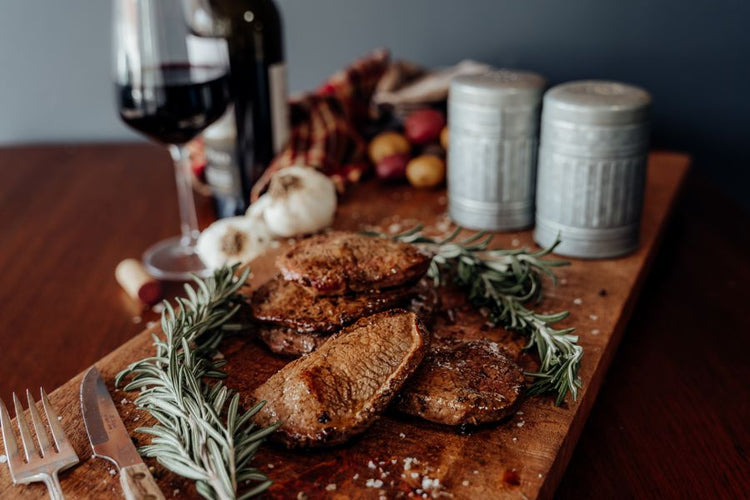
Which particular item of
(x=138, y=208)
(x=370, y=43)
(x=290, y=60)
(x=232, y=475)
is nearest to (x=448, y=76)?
(x=370, y=43)

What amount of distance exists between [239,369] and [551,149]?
0.67m

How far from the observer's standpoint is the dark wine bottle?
156 centimetres

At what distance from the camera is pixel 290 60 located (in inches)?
88.9

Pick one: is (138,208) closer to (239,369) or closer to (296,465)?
(239,369)

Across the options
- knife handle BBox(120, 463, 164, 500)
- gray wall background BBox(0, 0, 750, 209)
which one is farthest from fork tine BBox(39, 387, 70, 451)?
gray wall background BBox(0, 0, 750, 209)

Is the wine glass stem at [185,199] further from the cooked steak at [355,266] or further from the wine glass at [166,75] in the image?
the cooked steak at [355,266]

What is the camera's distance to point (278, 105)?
5.18ft

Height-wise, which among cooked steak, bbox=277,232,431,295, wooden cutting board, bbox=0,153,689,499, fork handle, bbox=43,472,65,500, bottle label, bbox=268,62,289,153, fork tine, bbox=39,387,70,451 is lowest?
wooden cutting board, bbox=0,153,689,499

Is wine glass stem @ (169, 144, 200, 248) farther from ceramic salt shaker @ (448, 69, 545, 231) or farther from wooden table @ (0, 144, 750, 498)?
ceramic salt shaker @ (448, 69, 545, 231)

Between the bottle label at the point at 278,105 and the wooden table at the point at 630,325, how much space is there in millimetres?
276

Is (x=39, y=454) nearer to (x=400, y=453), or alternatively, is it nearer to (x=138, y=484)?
(x=138, y=484)

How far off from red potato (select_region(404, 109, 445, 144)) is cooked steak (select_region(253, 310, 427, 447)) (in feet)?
2.91

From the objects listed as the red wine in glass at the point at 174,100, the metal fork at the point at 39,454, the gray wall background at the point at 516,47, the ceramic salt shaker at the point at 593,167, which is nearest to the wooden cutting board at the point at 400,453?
the metal fork at the point at 39,454

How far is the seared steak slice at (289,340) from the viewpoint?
973 mm
